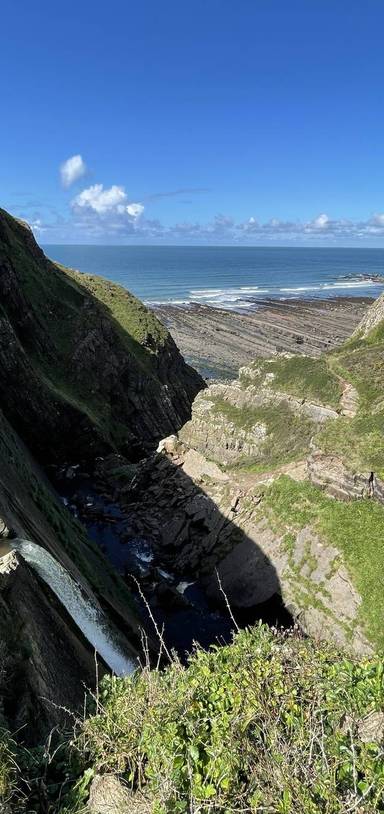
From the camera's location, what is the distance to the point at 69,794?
8523 mm

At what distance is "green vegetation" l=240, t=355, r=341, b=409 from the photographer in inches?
1709

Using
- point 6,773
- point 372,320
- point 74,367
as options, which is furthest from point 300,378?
point 6,773

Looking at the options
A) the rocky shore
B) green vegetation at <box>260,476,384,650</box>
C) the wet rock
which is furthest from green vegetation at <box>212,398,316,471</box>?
the rocky shore

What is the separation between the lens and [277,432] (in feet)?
145

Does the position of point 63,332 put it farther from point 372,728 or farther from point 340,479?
point 372,728

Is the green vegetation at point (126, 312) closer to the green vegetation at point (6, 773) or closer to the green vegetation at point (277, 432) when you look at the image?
the green vegetation at point (277, 432)

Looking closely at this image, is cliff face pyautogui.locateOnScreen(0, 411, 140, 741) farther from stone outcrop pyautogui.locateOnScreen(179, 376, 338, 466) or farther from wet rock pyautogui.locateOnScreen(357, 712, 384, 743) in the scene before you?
stone outcrop pyautogui.locateOnScreen(179, 376, 338, 466)

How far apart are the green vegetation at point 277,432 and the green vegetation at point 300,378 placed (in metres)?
2.15

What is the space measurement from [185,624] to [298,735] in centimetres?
2817

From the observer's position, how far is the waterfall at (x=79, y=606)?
17.6 m

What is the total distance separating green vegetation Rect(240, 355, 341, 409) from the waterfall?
28283 millimetres

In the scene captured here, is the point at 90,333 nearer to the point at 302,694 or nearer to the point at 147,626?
the point at 147,626

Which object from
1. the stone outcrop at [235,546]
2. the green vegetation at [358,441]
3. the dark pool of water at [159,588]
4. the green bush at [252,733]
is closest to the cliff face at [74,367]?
the dark pool of water at [159,588]

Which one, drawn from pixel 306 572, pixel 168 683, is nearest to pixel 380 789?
pixel 168 683
